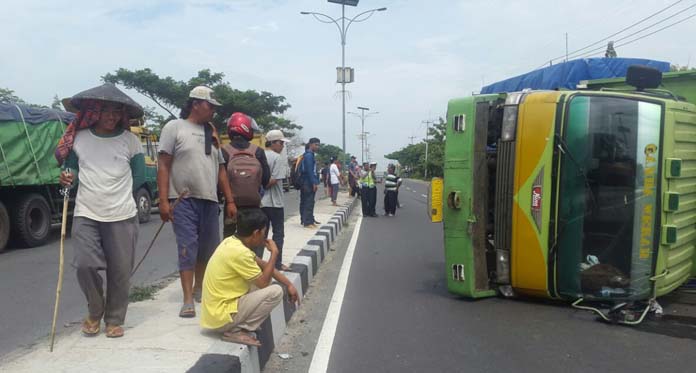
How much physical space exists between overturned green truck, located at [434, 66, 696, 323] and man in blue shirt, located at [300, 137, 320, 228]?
5.50 meters

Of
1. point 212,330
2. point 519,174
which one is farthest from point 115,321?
point 519,174

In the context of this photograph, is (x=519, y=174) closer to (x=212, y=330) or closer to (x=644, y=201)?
(x=644, y=201)

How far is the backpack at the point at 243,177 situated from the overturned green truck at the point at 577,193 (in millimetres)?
1865

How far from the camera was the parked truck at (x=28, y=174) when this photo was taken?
31.4 ft

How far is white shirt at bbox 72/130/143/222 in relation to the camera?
165 inches

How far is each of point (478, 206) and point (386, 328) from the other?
4.99 feet

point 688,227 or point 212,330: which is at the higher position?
point 688,227

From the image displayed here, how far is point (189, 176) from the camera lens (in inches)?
190

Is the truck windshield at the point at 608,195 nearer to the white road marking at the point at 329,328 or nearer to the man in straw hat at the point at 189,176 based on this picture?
the white road marking at the point at 329,328

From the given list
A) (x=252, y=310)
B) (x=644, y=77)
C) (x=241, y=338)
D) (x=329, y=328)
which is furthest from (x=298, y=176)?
(x=241, y=338)

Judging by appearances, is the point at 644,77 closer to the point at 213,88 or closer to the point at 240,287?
the point at 240,287

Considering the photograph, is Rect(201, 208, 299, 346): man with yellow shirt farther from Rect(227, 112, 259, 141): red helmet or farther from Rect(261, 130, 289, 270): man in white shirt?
Rect(261, 130, 289, 270): man in white shirt

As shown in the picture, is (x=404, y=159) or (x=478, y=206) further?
(x=404, y=159)

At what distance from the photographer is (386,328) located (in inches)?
205
